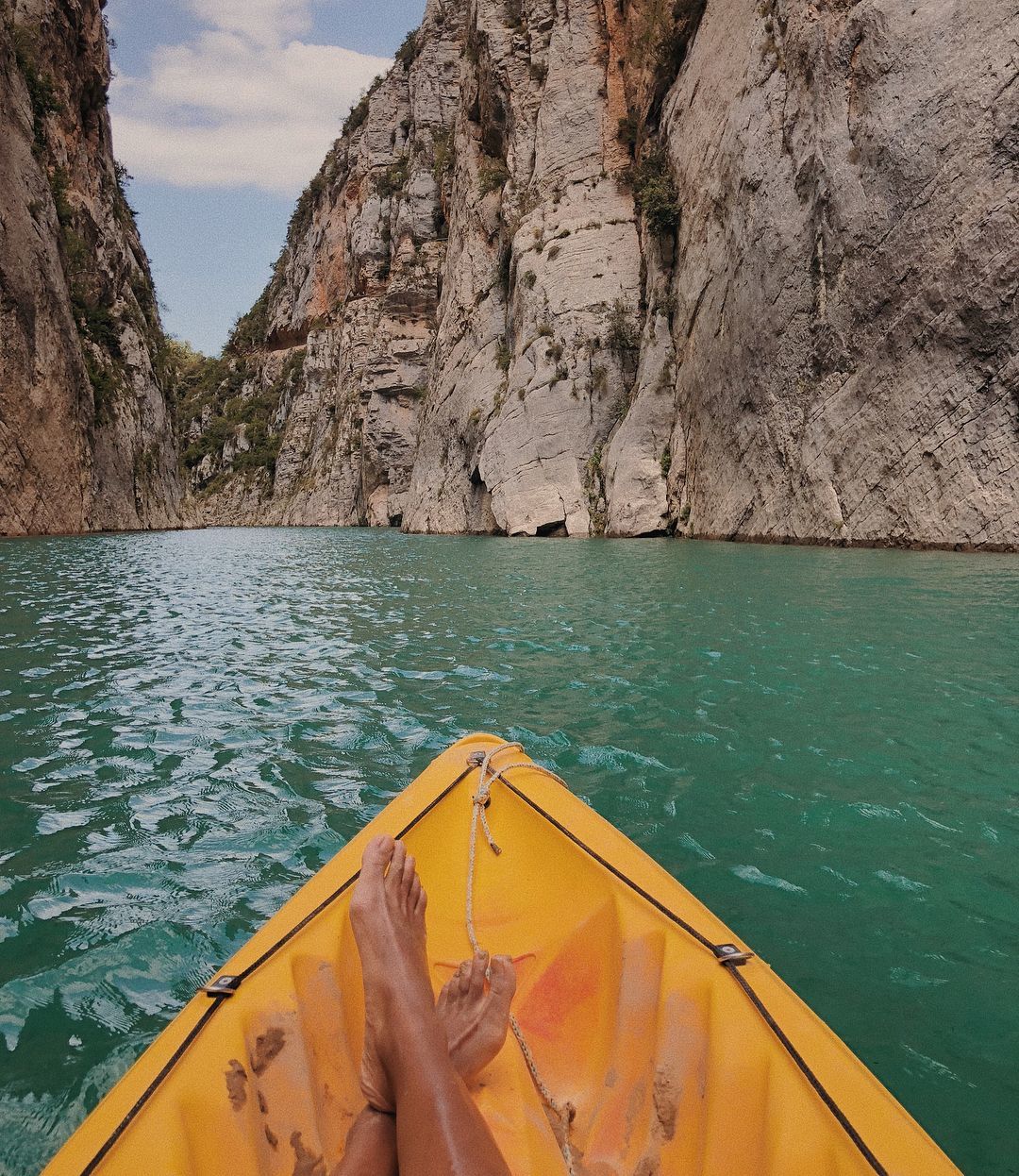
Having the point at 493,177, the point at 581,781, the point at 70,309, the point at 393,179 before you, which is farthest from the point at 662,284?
the point at 393,179

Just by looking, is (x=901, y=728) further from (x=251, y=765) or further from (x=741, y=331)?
(x=741, y=331)

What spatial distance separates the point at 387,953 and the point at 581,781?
210cm

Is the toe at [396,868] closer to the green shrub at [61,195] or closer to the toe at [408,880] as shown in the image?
the toe at [408,880]

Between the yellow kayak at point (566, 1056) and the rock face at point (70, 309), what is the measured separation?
984 inches

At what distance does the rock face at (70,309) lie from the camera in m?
22.4

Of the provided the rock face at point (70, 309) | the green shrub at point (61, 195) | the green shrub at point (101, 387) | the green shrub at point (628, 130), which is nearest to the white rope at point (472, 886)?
the rock face at point (70, 309)

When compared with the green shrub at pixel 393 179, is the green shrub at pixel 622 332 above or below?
below

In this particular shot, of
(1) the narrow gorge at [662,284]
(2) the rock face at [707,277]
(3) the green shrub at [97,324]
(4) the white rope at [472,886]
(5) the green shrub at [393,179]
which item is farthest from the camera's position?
(5) the green shrub at [393,179]

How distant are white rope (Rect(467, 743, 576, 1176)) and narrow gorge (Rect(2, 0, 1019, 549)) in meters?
12.9

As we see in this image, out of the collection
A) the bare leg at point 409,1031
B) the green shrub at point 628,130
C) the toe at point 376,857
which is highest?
the green shrub at point 628,130

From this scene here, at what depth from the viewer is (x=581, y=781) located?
380 cm

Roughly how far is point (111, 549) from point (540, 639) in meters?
16.2

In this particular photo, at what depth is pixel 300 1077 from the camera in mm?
1650

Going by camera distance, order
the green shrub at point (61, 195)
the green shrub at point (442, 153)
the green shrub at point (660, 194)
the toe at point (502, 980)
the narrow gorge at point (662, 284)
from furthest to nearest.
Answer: the green shrub at point (442, 153) → the green shrub at point (61, 195) → the green shrub at point (660, 194) → the narrow gorge at point (662, 284) → the toe at point (502, 980)
